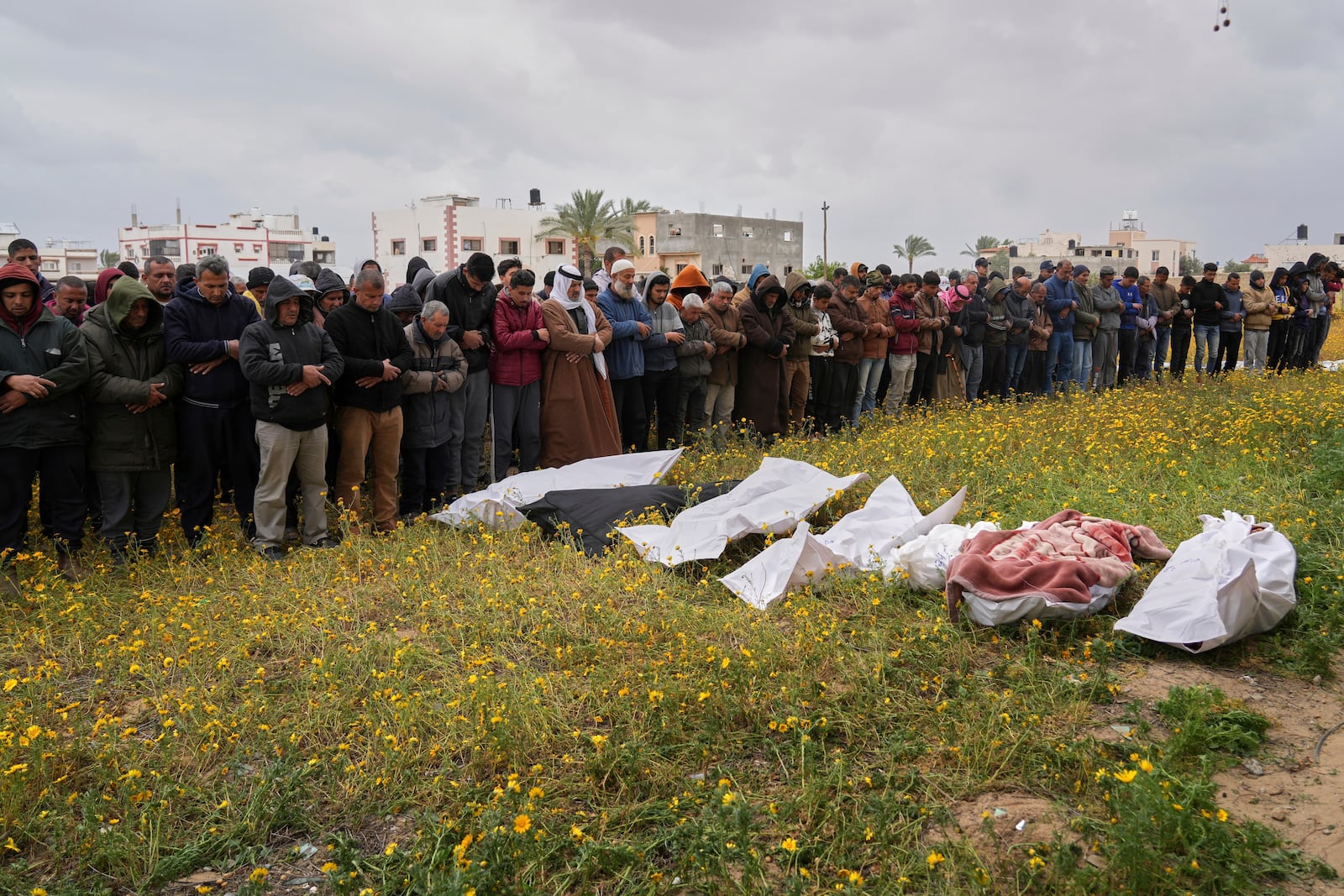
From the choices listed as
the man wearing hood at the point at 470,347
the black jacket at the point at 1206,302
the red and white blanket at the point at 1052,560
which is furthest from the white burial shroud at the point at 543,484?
the black jacket at the point at 1206,302

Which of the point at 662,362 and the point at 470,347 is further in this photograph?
the point at 662,362

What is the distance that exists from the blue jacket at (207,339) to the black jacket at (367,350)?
0.57 m

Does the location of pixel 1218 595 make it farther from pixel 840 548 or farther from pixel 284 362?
pixel 284 362

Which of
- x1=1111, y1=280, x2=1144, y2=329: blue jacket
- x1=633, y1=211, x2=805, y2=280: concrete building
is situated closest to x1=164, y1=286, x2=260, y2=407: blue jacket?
x1=1111, y1=280, x2=1144, y2=329: blue jacket

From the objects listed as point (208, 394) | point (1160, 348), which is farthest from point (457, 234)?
point (208, 394)

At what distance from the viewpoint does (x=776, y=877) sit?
117 inches

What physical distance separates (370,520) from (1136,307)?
1144cm

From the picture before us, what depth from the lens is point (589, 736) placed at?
12.1 ft

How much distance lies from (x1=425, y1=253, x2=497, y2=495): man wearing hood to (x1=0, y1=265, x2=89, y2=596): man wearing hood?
101 inches

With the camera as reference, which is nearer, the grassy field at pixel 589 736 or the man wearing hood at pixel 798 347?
the grassy field at pixel 589 736

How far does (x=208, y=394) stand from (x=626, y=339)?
3694 mm

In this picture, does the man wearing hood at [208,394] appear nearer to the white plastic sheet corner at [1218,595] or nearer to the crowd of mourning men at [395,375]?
the crowd of mourning men at [395,375]

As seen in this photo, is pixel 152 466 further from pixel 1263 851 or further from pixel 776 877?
pixel 1263 851

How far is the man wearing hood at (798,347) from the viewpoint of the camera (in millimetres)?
9945
